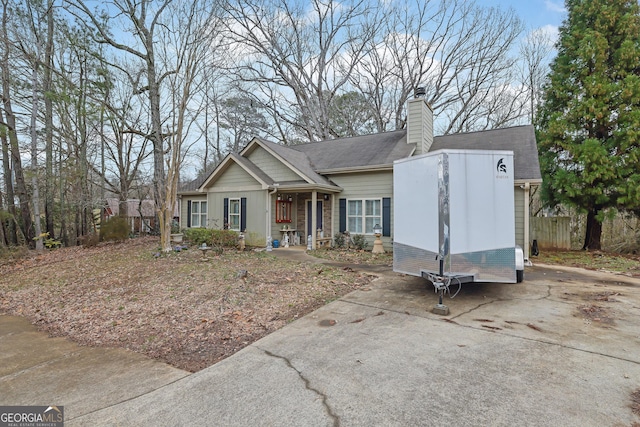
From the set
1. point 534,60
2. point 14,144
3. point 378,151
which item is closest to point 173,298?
point 378,151

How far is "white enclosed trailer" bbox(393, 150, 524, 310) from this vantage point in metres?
5.05

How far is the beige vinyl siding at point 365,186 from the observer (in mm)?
11875

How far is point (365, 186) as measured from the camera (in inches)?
490

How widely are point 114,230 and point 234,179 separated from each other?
20.0 ft

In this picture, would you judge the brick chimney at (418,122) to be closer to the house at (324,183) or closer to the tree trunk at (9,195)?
the house at (324,183)

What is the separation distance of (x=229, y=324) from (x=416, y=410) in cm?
313

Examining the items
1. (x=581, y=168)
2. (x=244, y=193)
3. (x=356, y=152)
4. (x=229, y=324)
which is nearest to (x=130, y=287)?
(x=229, y=324)

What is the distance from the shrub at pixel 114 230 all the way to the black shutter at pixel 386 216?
11.7 metres

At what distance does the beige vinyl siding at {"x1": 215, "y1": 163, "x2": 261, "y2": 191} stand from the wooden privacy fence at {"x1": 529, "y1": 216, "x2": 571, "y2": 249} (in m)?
11.0

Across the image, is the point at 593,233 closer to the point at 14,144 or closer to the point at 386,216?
the point at 386,216

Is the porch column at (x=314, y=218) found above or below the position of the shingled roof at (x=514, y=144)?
below

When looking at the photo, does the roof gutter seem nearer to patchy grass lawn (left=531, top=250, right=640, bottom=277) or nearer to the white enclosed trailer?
patchy grass lawn (left=531, top=250, right=640, bottom=277)

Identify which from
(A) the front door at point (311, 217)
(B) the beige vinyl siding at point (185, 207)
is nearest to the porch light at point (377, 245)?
(A) the front door at point (311, 217)

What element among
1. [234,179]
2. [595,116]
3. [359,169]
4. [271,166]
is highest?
[595,116]
